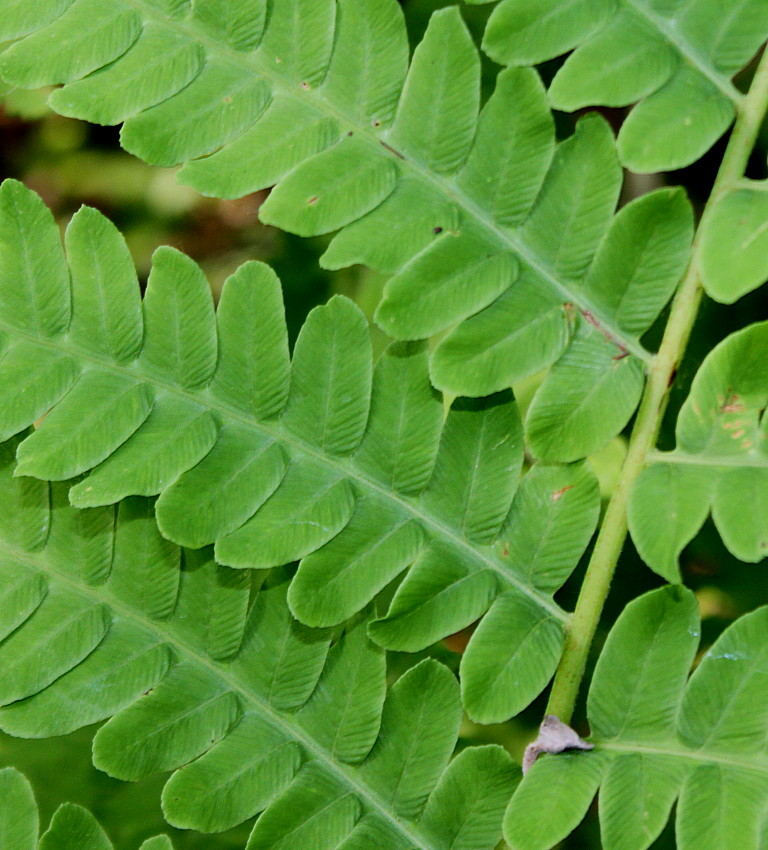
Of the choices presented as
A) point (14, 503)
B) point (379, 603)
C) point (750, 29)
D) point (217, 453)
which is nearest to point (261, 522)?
point (217, 453)

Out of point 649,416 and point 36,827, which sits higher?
point 649,416

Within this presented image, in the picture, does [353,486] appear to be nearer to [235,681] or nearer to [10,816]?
[235,681]

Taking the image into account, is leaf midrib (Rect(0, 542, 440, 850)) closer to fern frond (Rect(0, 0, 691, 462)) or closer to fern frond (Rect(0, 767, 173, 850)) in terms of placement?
fern frond (Rect(0, 767, 173, 850))

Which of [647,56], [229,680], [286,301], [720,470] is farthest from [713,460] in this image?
[286,301]

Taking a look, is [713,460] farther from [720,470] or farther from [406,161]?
[406,161]

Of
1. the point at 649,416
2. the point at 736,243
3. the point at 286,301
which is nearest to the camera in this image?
the point at 736,243

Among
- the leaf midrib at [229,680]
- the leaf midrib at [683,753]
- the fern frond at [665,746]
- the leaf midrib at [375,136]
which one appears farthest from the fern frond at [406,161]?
the leaf midrib at [229,680]

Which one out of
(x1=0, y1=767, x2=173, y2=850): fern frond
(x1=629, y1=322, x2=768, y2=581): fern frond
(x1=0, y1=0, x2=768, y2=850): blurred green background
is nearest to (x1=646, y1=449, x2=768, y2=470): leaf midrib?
(x1=629, y1=322, x2=768, y2=581): fern frond

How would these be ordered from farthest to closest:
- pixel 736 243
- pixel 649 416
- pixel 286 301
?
pixel 286 301, pixel 649 416, pixel 736 243
